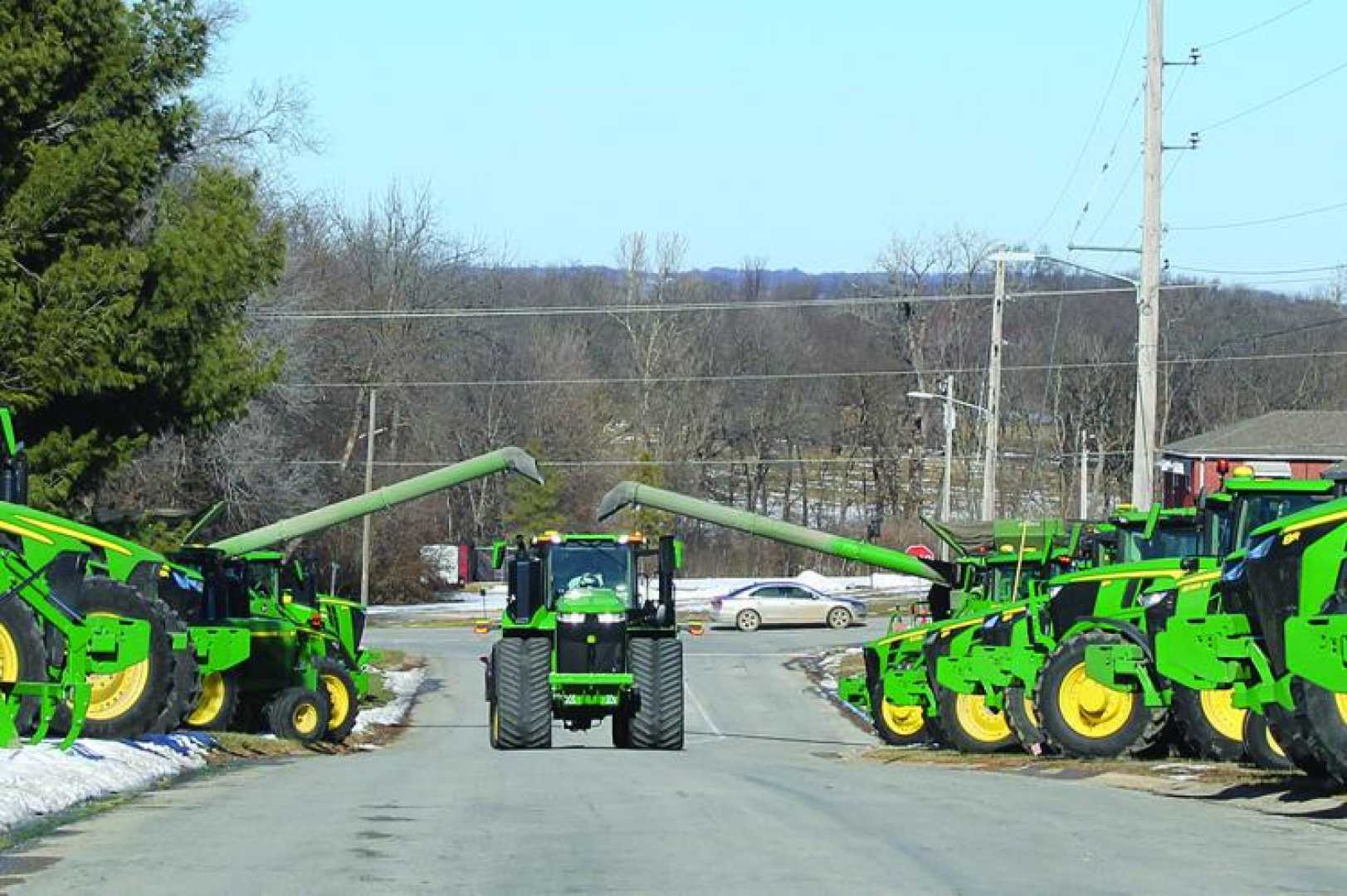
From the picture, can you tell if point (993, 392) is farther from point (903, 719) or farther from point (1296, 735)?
point (1296, 735)

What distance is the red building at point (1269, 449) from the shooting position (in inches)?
2231

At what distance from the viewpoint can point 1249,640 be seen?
15977 mm

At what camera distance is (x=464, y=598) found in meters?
76.9

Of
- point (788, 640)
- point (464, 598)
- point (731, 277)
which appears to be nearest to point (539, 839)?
point (788, 640)

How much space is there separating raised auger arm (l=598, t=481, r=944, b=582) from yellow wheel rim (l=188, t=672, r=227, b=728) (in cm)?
848

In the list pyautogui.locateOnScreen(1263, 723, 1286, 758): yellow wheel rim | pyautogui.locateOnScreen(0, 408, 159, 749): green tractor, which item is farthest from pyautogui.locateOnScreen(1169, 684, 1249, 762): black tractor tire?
pyautogui.locateOnScreen(0, 408, 159, 749): green tractor

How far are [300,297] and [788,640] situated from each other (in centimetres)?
1740

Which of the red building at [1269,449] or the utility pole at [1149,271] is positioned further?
the red building at [1269,449]

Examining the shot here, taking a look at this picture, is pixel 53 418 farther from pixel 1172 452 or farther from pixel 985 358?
pixel 985 358

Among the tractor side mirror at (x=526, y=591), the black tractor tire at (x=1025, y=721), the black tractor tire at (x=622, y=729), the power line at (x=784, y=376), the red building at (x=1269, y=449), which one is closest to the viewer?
the black tractor tire at (x=1025, y=721)

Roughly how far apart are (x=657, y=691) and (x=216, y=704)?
5.73 meters

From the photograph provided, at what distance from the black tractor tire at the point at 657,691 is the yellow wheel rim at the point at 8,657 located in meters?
7.91

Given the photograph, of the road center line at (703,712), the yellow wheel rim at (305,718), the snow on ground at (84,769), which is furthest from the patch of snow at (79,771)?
the road center line at (703,712)

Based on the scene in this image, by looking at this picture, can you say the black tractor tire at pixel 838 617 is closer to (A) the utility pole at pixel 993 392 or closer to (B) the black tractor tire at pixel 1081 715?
(A) the utility pole at pixel 993 392
